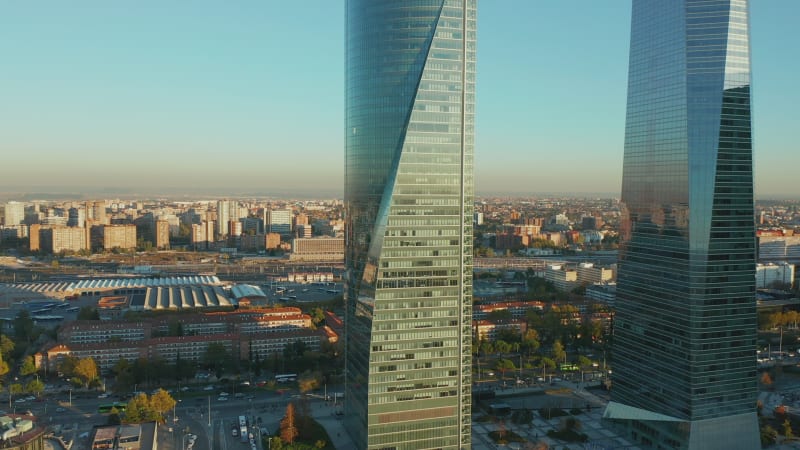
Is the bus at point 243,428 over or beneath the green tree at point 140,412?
beneath

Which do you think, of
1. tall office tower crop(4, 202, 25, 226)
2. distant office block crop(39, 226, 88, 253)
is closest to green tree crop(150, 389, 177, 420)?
distant office block crop(39, 226, 88, 253)

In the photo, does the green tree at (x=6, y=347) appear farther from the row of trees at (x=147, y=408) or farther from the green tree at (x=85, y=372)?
the row of trees at (x=147, y=408)

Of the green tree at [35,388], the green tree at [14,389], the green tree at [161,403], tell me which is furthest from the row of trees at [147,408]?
the green tree at [14,389]

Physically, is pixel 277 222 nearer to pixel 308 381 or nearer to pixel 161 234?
pixel 161 234

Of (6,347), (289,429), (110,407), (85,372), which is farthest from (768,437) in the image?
(6,347)

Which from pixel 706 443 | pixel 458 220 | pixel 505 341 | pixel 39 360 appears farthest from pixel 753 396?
pixel 39 360

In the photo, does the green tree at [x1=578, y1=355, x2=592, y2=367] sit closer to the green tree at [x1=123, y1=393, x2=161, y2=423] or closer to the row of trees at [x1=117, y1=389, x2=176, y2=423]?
the row of trees at [x1=117, y1=389, x2=176, y2=423]

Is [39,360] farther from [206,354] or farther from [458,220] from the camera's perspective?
[458,220]
